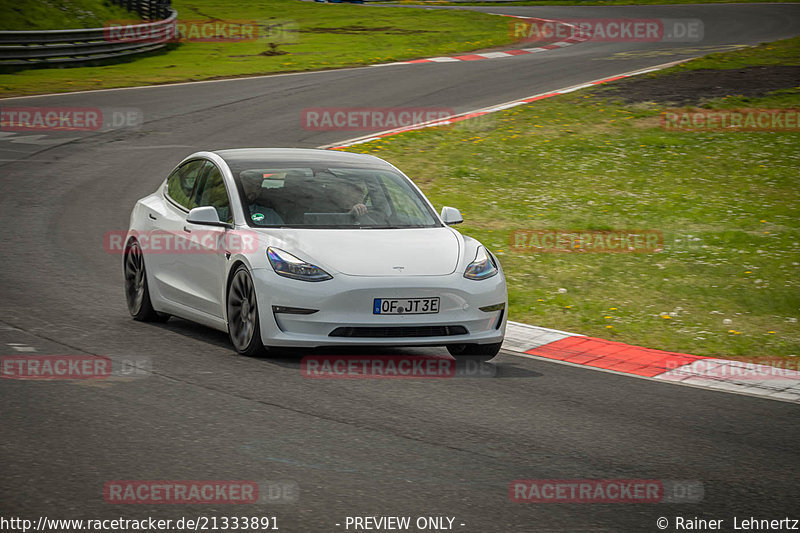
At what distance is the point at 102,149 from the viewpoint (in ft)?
71.3

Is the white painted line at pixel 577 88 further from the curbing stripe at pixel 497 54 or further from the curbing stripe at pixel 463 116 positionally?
the curbing stripe at pixel 497 54

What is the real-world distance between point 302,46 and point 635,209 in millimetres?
25994

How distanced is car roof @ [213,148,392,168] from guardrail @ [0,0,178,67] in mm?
24360

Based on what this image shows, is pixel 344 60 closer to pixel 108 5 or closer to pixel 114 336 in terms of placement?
pixel 108 5

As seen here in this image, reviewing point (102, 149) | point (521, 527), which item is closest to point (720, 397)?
point (521, 527)

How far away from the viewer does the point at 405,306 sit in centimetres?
809

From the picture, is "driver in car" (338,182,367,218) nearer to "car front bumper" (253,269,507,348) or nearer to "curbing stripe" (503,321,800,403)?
"car front bumper" (253,269,507,348)

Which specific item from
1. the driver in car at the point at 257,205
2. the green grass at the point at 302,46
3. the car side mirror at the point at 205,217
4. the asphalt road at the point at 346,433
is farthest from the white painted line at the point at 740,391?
the green grass at the point at 302,46

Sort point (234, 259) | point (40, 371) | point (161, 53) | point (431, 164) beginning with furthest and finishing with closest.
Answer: point (161, 53)
point (431, 164)
point (234, 259)
point (40, 371)

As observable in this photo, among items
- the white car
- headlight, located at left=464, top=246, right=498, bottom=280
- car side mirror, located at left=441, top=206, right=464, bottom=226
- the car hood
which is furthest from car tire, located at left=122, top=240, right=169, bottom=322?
headlight, located at left=464, top=246, right=498, bottom=280

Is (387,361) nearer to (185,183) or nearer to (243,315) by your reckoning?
(243,315)

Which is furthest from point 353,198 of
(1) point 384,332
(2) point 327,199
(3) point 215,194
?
(1) point 384,332

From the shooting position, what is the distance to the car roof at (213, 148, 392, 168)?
9547 millimetres

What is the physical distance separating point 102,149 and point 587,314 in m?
13.5
